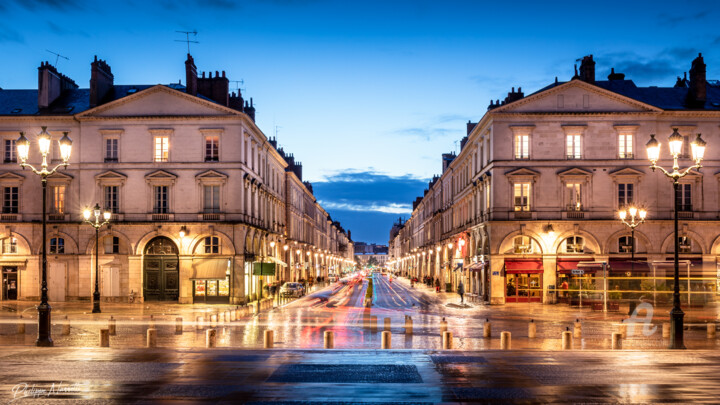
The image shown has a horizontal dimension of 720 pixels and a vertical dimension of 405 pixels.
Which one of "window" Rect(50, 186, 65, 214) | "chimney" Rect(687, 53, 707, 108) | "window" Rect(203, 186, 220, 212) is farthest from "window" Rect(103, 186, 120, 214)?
"chimney" Rect(687, 53, 707, 108)

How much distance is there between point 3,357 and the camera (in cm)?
2005

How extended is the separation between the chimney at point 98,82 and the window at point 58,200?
719 centimetres

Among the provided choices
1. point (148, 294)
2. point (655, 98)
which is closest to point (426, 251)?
point (655, 98)

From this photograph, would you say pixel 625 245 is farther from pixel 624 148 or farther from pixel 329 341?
pixel 329 341

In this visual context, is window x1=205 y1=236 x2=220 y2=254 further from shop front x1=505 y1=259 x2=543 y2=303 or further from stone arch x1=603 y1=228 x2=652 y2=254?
stone arch x1=603 y1=228 x2=652 y2=254

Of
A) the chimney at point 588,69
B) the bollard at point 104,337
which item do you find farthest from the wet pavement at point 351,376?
the chimney at point 588,69

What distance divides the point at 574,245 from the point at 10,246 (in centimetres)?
4437

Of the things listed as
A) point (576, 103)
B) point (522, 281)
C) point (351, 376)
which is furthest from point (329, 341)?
point (576, 103)

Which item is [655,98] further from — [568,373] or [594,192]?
[568,373]

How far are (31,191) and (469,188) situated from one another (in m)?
38.0

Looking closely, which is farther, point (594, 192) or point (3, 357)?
point (594, 192)

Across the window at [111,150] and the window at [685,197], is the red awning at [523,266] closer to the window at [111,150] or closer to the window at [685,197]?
the window at [685,197]

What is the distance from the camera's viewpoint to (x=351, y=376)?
1719cm

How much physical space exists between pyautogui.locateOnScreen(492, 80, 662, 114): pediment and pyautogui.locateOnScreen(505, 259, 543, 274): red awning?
11.7 metres
